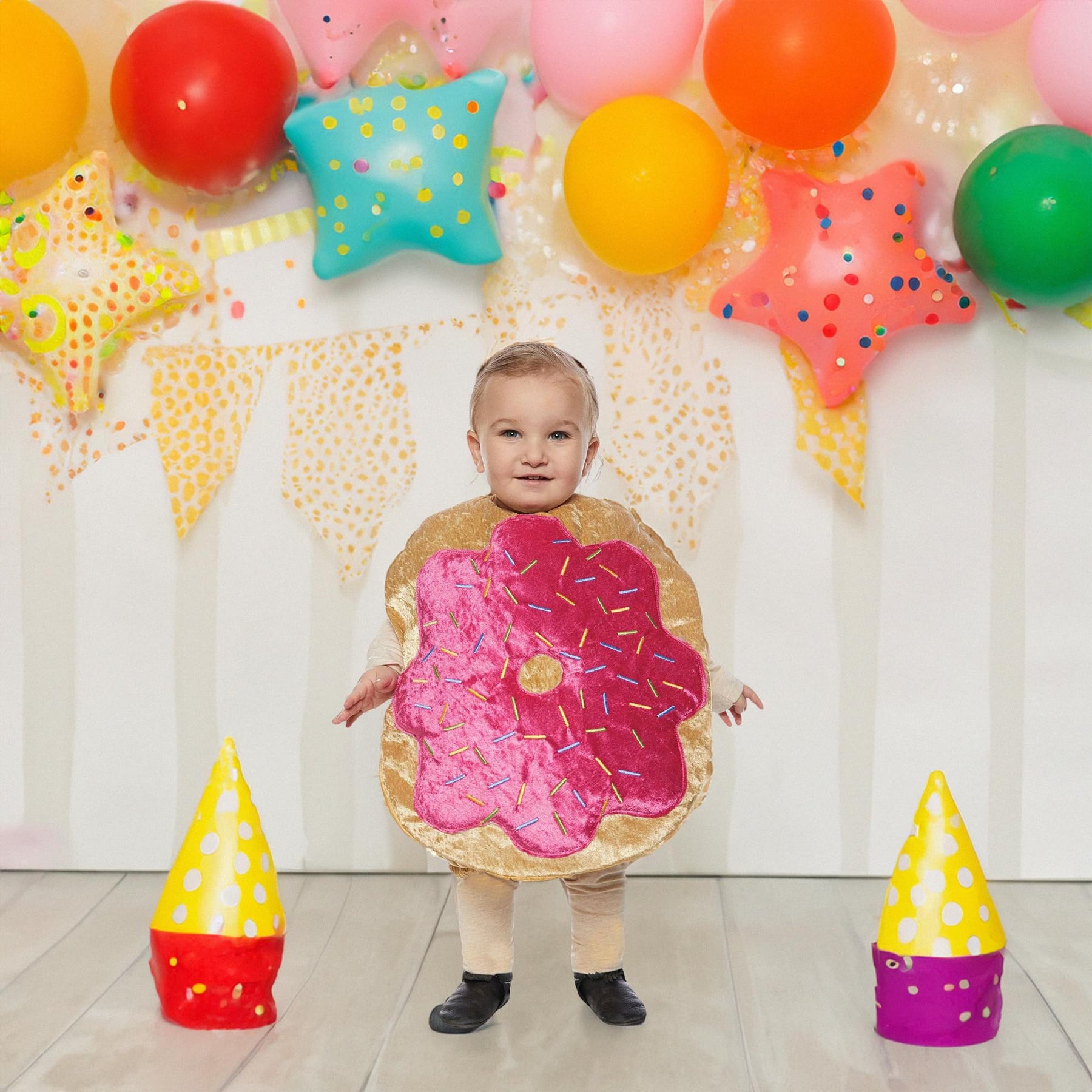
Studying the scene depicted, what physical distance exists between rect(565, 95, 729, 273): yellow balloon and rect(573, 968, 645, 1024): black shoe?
104cm

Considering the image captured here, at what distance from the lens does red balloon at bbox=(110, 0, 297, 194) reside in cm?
185

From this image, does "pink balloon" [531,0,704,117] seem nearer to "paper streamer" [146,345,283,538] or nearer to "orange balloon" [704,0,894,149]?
"orange balloon" [704,0,894,149]

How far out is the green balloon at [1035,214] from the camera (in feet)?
5.77

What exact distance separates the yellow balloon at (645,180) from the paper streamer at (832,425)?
1.00 ft

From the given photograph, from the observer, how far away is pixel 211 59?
184 cm

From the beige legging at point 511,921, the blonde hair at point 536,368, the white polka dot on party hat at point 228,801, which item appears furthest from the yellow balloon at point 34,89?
the beige legging at point 511,921

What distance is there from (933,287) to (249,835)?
1276mm

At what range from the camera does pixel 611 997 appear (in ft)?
4.94

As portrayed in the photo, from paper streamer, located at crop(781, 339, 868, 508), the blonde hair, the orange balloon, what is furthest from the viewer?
paper streamer, located at crop(781, 339, 868, 508)

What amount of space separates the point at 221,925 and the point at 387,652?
373 mm

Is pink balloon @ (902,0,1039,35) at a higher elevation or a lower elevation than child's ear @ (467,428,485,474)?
higher

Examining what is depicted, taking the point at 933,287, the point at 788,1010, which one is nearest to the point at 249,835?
the point at 788,1010

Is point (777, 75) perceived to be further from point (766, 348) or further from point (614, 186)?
point (766, 348)

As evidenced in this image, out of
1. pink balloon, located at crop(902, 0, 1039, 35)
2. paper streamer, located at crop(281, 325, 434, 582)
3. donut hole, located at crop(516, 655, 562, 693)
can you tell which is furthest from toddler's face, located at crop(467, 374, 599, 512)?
pink balloon, located at crop(902, 0, 1039, 35)
